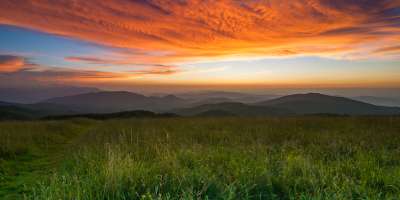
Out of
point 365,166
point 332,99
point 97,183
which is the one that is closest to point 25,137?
point 97,183

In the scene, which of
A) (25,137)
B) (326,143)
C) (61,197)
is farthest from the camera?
(25,137)

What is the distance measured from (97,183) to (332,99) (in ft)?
497

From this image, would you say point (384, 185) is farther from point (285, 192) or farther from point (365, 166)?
point (285, 192)

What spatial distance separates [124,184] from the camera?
4.53 metres

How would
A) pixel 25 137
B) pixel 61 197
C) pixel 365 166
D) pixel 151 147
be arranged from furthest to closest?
pixel 25 137, pixel 151 147, pixel 365 166, pixel 61 197

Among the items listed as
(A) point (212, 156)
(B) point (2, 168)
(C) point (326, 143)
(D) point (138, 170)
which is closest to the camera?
(D) point (138, 170)

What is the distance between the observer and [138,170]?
5.08 m

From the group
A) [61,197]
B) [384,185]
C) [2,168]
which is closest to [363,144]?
[384,185]

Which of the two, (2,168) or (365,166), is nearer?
(365,166)

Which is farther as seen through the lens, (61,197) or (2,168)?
(2,168)

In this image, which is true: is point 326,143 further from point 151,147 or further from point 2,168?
point 2,168

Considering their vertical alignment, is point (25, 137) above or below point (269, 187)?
below

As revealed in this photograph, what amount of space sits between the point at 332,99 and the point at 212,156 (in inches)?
5860

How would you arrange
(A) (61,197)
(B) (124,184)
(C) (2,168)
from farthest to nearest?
(C) (2,168), (B) (124,184), (A) (61,197)
